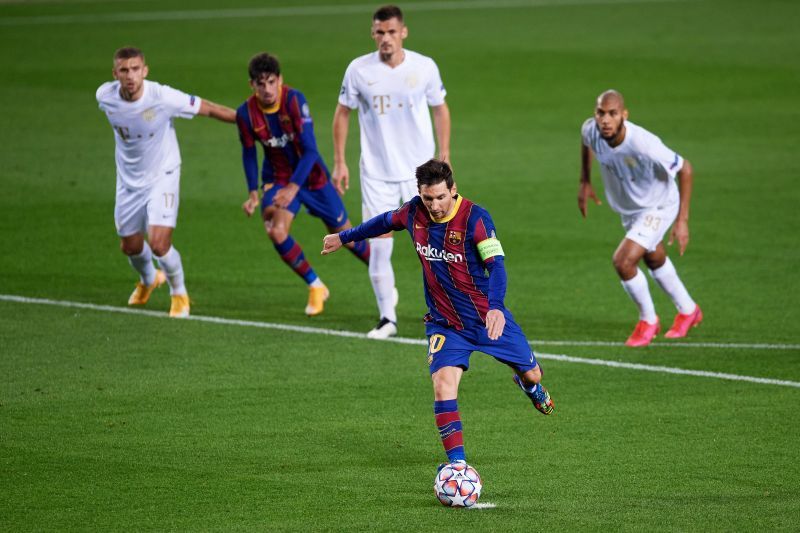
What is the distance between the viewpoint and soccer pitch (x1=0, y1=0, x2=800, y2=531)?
7.51m

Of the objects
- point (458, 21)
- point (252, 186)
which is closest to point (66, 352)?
point (252, 186)

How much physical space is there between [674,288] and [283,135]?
332 centimetres

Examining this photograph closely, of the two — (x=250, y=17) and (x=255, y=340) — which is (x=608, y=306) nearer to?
(x=255, y=340)

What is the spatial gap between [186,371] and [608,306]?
3.89m

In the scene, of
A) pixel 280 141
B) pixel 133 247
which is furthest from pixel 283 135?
pixel 133 247

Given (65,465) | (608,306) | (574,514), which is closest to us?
(574,514)

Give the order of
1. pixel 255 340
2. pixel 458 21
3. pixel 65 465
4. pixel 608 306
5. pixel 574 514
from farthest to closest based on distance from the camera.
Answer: pixel 458 21 < pixel 608 306 < pixel 255 340 < pixel 65 465 < pixel 574 514

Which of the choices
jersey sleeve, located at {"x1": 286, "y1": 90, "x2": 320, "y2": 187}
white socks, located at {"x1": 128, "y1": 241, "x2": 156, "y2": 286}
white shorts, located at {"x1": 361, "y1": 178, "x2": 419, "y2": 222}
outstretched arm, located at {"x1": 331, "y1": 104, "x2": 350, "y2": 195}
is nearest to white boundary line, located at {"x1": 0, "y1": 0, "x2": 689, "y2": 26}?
white socks, located at {"x1": 128, "y1": 241, "x2": 156, "y2": 286}

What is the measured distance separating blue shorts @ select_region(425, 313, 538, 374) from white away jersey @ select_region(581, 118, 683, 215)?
3.33 meters

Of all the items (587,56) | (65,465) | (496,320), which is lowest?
(65,465)

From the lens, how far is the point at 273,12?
29703 mm

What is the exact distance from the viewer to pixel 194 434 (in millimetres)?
8633

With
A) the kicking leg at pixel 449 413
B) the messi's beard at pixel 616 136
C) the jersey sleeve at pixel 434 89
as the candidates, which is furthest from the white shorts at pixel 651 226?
the kicking leg at pixel 449 413

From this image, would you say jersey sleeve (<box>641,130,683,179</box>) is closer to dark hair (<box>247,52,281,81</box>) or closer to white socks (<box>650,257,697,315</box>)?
white socks (<box>650,257,697,315</box>)
